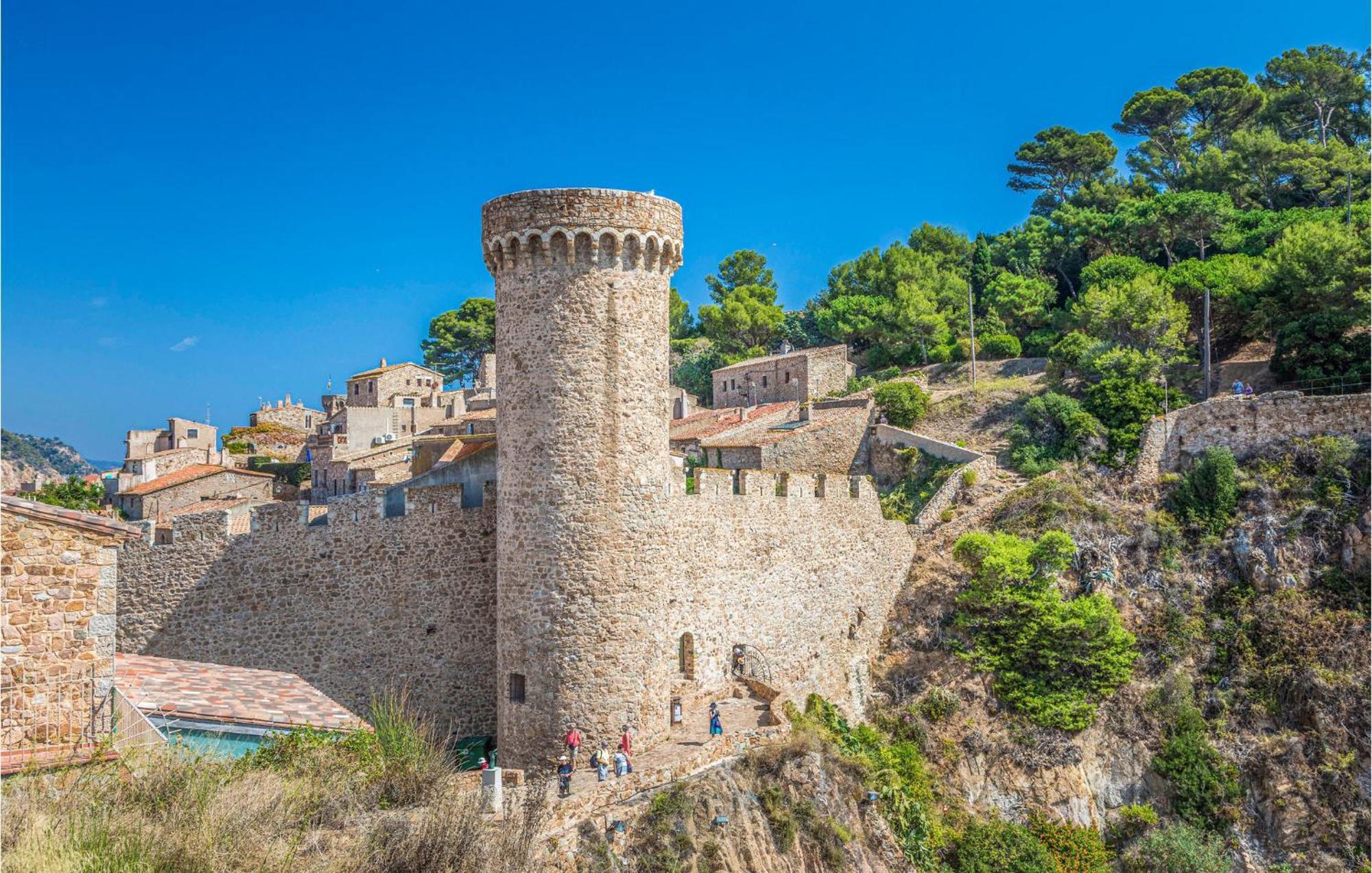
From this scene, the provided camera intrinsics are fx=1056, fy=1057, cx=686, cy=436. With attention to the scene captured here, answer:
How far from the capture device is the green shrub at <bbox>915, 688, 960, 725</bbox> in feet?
80.9

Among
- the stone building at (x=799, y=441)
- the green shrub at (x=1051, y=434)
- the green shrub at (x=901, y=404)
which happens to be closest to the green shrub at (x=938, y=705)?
the stone building at (x=799, y=441)

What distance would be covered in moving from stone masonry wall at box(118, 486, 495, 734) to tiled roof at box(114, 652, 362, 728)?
2.09ft

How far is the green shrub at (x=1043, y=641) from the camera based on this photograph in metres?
24.9

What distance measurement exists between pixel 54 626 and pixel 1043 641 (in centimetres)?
2123

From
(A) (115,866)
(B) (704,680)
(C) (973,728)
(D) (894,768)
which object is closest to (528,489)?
(B) (704,680)

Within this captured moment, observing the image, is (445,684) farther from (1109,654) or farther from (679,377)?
(679,377)

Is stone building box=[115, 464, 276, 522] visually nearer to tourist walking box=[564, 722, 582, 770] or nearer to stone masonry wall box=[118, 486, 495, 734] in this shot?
stone masonry wall box=[118, 486, 495, 734]

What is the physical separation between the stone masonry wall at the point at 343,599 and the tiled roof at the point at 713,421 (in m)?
16.8

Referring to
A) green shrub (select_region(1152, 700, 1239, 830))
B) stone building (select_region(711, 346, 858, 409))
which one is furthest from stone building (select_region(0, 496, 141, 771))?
stone building (select_region(711, 346, 858, 409))

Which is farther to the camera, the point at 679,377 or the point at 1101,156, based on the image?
the point at 1101,156

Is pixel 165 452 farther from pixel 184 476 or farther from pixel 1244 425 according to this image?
pixel 1244 425

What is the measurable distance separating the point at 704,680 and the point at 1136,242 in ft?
135

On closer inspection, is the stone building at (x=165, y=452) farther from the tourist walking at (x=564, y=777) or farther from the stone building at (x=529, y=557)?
the tourist walking at (x=564, y=777)

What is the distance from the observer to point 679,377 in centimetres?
5372
